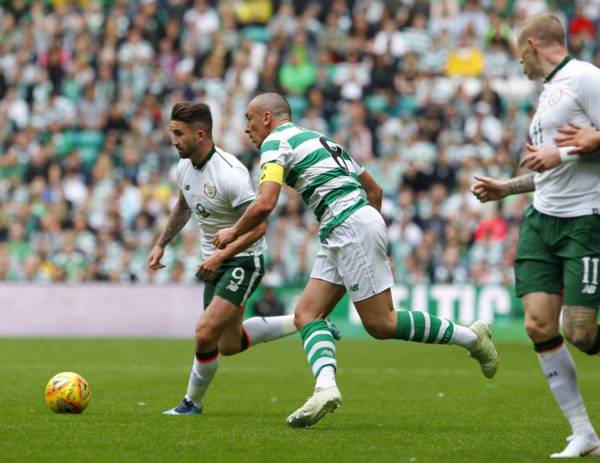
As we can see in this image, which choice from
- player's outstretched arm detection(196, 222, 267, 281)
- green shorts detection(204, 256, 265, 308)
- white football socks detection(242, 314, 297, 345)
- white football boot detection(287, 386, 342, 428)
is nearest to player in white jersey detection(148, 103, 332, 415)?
green shorts detection(204, 256, 265, 308)

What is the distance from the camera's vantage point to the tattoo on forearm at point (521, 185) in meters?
7.73

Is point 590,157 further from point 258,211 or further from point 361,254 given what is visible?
point 258,211

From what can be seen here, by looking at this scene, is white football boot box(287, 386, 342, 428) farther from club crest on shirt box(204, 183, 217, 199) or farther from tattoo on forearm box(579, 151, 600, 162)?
tattoo on forearm box(579, 151, 600, 162)

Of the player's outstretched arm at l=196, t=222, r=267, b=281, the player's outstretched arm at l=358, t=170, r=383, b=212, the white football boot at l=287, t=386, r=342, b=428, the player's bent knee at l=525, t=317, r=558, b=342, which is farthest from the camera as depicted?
the player's outstretched arm at l=358, t=170, r=383, b=212

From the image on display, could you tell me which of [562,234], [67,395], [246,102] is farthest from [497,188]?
[246,102]

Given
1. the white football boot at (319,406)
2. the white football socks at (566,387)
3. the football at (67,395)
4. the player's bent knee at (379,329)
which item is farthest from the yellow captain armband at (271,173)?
the football at (67,395)

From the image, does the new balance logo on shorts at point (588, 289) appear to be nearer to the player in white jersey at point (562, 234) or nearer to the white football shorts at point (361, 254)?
the player in white jersey at point (562, 234)

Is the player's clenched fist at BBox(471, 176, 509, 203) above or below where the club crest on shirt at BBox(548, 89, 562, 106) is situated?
below

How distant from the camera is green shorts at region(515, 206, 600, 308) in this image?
7.17 metres

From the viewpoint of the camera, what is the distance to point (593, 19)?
26438 mm

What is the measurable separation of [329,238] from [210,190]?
155 centimetres

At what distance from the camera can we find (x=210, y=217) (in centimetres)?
1021

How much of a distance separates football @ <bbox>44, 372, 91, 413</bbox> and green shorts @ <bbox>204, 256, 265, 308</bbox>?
1244mm

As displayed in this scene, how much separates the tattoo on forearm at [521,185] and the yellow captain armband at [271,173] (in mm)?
1639
